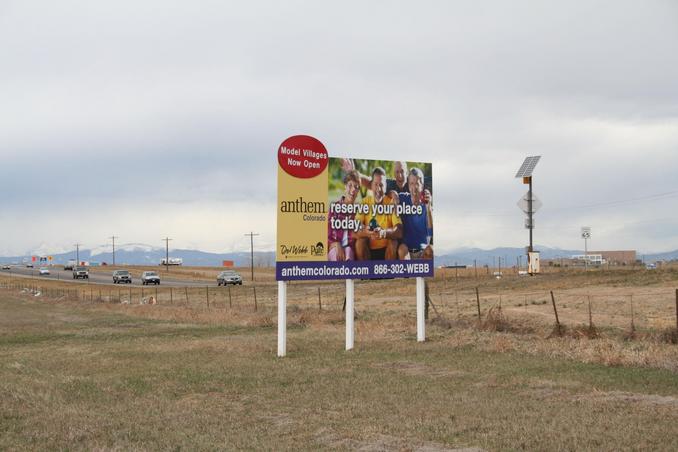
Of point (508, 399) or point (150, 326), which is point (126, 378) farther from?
point (150, 326)

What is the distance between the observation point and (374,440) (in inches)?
355

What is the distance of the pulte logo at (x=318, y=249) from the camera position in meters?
19.5

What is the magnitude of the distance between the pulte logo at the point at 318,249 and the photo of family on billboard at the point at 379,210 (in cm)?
20

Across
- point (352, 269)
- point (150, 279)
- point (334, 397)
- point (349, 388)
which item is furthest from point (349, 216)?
point (150, 279)

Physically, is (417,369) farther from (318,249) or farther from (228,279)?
(228,279)

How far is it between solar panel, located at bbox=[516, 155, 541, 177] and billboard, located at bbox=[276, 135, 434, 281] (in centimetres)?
3120

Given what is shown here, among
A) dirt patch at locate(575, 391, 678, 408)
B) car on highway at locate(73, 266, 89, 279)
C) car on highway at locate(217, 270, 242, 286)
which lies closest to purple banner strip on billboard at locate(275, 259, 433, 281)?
dirt patch at locate(575, 391, 678, 408)

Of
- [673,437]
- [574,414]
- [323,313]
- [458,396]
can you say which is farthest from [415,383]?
[323,313]

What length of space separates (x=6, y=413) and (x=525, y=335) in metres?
14.1

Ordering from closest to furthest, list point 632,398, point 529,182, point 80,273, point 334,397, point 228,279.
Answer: point 632,398, point 334,397, point 529,182, point 228,279, point 80,273

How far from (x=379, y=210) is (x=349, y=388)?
26.6 ft

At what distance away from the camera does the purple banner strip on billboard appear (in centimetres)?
1917

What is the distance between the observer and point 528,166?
51.8 metres

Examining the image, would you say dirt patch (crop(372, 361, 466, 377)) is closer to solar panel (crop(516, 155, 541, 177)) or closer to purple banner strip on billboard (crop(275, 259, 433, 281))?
purple banner strip on billboard (crop(275, 259, 433, 281))
